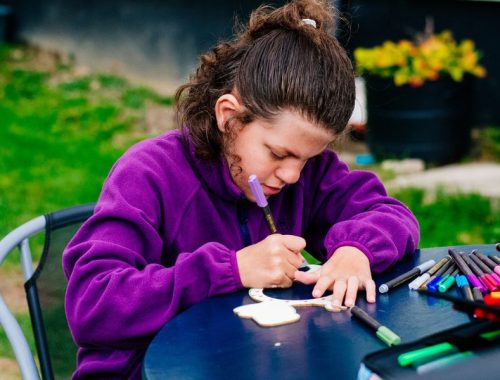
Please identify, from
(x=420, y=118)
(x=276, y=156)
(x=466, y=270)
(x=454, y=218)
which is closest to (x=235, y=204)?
(x=276, y=156)

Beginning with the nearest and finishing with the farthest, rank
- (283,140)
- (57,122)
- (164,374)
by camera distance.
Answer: (164,374), (283,140), (57,122)

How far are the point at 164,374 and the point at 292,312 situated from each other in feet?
1.02

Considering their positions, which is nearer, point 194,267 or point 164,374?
point 164,374

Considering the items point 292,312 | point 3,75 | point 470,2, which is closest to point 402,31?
point 470,2

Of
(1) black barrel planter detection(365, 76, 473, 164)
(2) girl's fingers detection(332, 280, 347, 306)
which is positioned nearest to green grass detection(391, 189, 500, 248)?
(1) black barrel planter detection(365, 76, 473, 164)

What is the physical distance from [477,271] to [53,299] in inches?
37.8

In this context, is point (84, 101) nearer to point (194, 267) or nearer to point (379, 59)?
point (379, 59)

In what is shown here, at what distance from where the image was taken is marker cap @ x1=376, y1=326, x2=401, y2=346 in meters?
1.31

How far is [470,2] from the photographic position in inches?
224

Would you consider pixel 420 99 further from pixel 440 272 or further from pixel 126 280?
pixel 126 280

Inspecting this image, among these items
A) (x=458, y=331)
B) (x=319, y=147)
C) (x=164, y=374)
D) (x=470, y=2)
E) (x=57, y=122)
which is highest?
(x=470, y=2)

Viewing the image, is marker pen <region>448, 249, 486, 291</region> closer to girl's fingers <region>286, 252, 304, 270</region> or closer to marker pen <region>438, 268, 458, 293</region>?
marker pen <region>438, 268, 458, 293</region>

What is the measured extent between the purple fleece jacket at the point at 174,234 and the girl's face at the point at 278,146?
0.28ft

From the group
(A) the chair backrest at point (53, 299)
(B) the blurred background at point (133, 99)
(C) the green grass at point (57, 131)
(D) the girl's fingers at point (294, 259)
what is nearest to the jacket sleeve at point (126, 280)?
(D) the girl's fingers at point (294, 259)
